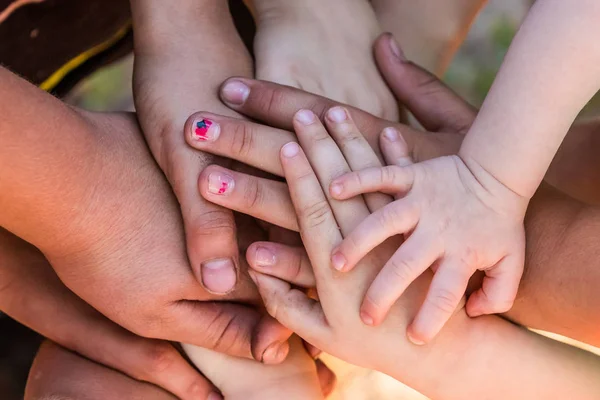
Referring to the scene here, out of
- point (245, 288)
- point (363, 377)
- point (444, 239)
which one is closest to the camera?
point (444, 239)

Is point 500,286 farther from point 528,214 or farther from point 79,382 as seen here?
point 79,382

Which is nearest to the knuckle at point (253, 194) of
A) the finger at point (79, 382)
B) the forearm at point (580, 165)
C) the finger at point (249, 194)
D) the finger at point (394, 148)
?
the finger at point (249, 194)

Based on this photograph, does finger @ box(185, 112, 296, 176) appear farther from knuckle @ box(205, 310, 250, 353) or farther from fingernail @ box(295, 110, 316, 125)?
knuckle @ box(205, 310, 250, 353)

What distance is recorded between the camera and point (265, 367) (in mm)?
688

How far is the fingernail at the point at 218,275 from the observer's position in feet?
1.95

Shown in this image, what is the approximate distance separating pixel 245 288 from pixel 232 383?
0.33 feet

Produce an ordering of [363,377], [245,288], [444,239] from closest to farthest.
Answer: [444,239]
[245,288]
[363,377]

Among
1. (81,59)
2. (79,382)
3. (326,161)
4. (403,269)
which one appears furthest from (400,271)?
(81,59)

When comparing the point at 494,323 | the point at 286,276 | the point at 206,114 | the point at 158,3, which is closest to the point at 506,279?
the point at 494,323

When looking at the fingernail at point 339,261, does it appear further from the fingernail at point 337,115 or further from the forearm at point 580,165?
the forearm at point 580,165

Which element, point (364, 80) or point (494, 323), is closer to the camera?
point (494, 323)

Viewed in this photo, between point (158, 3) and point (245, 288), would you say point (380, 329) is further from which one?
point (158, 3)

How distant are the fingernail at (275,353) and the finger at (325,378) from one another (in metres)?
0.13

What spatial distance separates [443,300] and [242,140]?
0.22m
